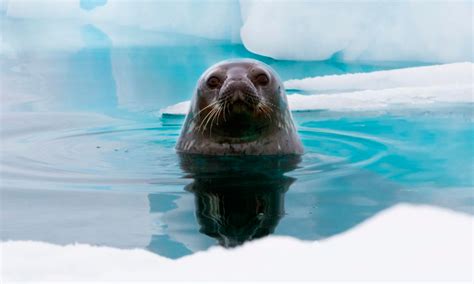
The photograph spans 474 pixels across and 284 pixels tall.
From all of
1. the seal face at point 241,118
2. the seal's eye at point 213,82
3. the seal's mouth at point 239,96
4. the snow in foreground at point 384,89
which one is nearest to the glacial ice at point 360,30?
the snow in foreground at point 384,89

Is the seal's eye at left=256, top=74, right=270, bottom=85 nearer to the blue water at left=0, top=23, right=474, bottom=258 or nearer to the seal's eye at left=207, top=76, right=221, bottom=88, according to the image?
the seal's eye at left=207, top=76, right=221, bottom=88

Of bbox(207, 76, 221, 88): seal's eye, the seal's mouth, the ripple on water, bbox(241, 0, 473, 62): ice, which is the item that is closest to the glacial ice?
bbox(241, 0, 473, 62): ice

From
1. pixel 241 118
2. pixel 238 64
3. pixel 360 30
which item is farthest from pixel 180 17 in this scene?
pixel 241 118

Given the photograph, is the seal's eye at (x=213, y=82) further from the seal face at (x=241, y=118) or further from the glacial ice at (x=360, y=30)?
the glacial ice at (x=360, y=30)

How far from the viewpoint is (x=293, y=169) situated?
4027 millimetres

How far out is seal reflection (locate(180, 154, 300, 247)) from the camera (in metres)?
2.71

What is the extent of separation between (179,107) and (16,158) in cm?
293

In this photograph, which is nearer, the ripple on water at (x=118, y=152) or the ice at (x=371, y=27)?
the ripple on water at (x=118, y=152)

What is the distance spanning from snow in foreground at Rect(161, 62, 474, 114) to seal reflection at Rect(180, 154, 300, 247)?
2.89 meters

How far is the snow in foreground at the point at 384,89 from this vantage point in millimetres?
7211

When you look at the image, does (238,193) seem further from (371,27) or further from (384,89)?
(371,27)

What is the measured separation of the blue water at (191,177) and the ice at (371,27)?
8.36ft

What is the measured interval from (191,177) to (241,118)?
2.01ft

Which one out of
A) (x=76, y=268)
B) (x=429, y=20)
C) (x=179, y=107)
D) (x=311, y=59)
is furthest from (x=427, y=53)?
(x=76, y=268)
